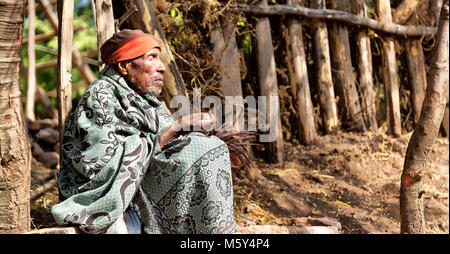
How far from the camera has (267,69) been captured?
14.8 feet

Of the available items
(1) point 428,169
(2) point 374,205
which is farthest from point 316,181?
(1) point 428,169

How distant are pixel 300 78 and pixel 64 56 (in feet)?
8.08

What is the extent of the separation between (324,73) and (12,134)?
332 cm

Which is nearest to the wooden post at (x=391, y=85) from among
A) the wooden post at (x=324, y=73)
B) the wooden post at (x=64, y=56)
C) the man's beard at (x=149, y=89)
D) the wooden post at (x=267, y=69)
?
the wooden post at (x=324, y=73)

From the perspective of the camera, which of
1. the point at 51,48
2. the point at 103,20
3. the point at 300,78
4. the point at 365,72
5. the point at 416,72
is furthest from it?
the point at 51,48

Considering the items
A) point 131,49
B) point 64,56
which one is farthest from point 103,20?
point 131,49

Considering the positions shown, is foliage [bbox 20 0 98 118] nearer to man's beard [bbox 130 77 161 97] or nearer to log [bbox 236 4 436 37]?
log [bbox 236 4 436 37]

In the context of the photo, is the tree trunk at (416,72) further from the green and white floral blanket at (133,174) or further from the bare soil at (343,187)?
the green and white floral blanket at (133,174)

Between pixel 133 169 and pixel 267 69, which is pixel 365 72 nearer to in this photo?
pixel 267 69

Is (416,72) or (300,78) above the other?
(416,72)

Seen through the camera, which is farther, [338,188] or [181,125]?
[338,188]

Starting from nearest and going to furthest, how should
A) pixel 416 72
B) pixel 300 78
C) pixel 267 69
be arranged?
pixel 267 69
pixel 300 78
pixel 416 72

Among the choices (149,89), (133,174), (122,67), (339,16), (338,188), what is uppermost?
(339,16)
